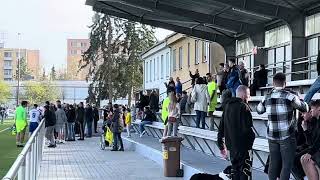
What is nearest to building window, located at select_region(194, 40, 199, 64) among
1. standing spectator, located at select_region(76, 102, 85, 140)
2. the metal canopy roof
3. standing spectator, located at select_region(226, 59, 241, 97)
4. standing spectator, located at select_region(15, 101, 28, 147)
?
the metal canopy roof

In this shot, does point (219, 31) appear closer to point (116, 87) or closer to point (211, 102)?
point (211, 102)

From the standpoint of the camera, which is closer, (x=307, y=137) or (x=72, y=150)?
(x=307, y=137)

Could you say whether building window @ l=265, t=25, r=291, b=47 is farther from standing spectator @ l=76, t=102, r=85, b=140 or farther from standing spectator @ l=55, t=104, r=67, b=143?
standing spectator @ l=76, t=102, r=85, b=140

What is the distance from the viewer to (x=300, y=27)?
2386 cm

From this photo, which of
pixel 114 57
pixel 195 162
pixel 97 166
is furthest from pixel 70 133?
pixel 114 57

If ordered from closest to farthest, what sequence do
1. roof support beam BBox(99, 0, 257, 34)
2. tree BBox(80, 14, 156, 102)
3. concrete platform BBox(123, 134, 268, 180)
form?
1. concrete platform BBox(123, 134, 268, 180)
2. roof support beam BBox(99, 0, 257, 34)
3. tree BBox(80, 14, 156, 102)

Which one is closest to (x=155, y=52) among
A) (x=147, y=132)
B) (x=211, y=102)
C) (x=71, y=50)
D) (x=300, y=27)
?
(x=147, y=132)

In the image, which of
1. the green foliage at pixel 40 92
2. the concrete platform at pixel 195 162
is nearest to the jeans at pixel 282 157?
the concrete platform at pixel 195 162

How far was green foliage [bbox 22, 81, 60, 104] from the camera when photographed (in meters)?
111

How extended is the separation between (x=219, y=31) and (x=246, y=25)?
2.23 metres

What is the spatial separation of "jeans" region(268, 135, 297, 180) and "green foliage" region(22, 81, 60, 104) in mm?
103516

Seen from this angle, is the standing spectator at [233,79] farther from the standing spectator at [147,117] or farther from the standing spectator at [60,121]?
the standing spectator at [60,121]

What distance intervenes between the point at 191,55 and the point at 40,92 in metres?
74.5

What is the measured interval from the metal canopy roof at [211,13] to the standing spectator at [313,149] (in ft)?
44.3
